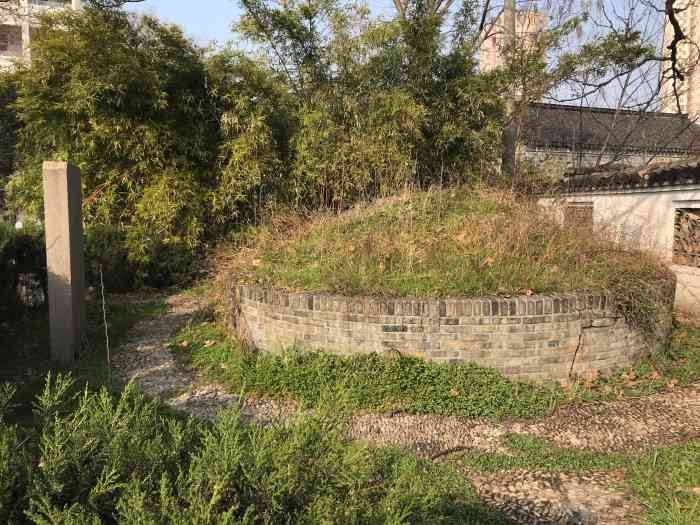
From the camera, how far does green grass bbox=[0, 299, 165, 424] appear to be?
455 centimetres

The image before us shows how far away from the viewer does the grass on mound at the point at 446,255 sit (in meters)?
4.55

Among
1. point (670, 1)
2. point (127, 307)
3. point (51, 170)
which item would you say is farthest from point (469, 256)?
point (670, 1)

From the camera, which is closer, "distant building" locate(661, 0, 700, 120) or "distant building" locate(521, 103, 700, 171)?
"distant building" locate(661, 0, 700, 120)

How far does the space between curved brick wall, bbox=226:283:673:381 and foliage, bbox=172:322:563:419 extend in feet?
0.36

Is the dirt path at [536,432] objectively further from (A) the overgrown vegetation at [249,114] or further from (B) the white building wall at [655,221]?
(A) the overgrown vegetation at [249,114]

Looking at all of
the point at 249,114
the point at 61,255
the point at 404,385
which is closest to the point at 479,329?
the point at 404,385

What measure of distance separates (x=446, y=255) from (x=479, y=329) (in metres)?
1.03

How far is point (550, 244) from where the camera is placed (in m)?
5.06

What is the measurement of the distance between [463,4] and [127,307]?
8618mm

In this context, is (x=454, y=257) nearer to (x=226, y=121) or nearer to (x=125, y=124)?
(x=226, y=121)

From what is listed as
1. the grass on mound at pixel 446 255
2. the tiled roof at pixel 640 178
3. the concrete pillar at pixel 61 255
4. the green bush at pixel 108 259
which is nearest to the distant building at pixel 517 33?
the tiled roof at pixel 640 178

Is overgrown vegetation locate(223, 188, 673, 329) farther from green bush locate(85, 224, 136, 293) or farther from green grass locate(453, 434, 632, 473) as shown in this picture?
green bush locate(85, 224, 136, 293)

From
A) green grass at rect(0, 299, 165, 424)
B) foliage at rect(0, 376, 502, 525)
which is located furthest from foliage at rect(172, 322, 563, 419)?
foliage at rect(0, 376, 502, 525)

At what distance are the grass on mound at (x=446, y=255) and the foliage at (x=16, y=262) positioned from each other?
11.4 ft
